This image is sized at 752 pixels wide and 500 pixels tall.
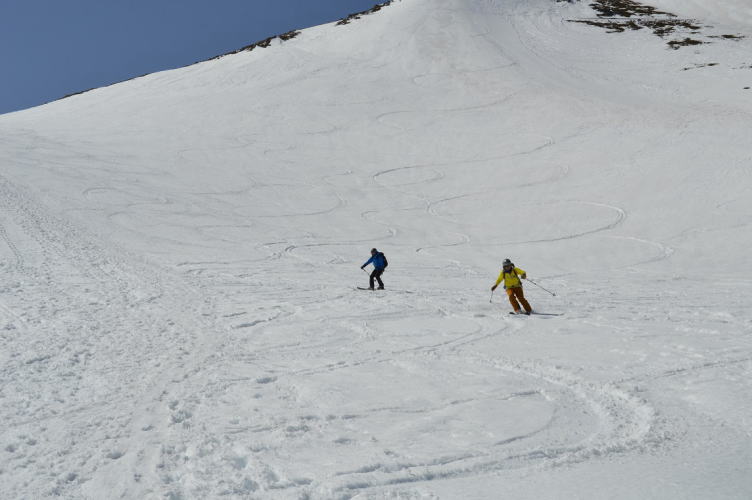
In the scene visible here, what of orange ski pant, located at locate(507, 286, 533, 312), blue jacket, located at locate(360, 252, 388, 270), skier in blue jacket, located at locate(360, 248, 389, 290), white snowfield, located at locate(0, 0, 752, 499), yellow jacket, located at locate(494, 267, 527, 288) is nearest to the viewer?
white snowfield, located at locate(0, 0, 752, 499)

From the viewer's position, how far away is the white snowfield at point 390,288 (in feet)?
17.2

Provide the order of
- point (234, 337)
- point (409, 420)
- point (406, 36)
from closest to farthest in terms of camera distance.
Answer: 1. point (409, 420)
2. point (234, 337)
3. point (406, 36)

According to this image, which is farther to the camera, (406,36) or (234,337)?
(406,36)

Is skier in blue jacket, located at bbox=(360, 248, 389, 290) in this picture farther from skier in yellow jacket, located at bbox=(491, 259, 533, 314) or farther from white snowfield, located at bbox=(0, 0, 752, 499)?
skier in yellow jacket, located at bbox=(491, 259, 533, 314)

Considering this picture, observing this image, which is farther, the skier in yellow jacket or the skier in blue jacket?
the skier in blue jacket

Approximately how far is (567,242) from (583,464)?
58.3ft

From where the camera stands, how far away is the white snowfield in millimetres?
5246

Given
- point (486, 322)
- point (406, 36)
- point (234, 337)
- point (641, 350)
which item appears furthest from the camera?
point (406, 36)

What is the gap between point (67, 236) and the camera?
19594 millimetres

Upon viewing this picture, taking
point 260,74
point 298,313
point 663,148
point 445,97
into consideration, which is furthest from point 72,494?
point 260,74

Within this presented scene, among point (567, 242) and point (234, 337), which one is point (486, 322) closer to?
point (234, 337)

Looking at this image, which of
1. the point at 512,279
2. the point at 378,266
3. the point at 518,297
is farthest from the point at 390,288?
the point at 518,297

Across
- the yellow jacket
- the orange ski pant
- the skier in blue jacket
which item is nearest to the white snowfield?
the orange ski pant

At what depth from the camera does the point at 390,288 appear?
1530 cm
